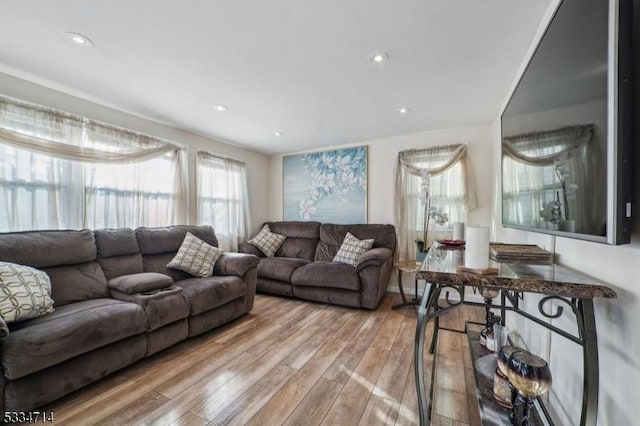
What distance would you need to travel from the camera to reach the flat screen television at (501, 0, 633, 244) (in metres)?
0.69

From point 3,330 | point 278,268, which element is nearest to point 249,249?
point 278,268

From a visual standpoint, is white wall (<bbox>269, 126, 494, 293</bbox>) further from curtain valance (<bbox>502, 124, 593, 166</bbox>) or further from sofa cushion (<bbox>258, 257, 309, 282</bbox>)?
curtain valance (<bbox>502, 124, 593, 166</bbox>)

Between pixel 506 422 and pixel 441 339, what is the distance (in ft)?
4.39

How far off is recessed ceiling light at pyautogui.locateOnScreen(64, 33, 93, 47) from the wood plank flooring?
2303 millimetres

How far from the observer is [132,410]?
145 cm

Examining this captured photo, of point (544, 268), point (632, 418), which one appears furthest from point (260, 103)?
point (632, 418)

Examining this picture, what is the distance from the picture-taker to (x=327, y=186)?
430 cm

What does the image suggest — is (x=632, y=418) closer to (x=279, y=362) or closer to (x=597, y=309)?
(x=597, y=309)

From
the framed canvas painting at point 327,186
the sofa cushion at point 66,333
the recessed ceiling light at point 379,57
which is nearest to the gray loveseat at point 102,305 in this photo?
the sofa cushion at point 66,333

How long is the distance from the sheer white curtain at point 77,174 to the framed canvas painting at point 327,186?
6.46 feet

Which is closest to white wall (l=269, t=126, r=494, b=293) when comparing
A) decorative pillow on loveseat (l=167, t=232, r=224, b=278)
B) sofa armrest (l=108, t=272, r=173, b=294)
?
decorative pillow on loveseat (l=167, t=232, r=224, b=278)

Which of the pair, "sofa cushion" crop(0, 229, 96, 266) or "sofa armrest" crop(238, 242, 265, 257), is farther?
"sofa armrest" crop(238, 242, 265, 257)

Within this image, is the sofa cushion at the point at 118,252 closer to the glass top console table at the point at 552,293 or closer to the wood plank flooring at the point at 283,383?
the wood plank flooring at the point at 283,383

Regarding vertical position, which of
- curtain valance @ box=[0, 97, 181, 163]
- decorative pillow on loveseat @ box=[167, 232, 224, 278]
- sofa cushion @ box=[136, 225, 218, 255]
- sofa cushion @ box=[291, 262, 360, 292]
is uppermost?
curtain valance @ box=[0, 97, 181, 163]
